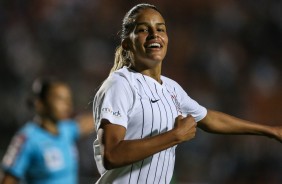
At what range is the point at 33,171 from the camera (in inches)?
199

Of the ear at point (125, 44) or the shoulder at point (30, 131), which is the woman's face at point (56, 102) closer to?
the shoulder at point (30, 131)

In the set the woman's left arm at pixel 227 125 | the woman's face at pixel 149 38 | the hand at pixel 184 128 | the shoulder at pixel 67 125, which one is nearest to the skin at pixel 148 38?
the woman's face at pixel 149 38

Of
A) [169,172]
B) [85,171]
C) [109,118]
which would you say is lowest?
[85,171]

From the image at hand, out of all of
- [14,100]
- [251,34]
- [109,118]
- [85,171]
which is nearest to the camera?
[109,118]

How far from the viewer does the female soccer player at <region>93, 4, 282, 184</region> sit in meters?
2.88

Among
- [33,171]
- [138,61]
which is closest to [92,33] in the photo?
[33,171]

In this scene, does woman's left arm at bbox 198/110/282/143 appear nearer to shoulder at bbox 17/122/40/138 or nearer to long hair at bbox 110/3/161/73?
long hair at bbox 110/3/161/73

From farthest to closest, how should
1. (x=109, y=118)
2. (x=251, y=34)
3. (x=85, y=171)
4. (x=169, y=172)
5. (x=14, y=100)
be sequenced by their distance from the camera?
(x=251, y=34), (x=14, y=100), (x=85, y=171), (x=169, y=172), (x=109, y=118)

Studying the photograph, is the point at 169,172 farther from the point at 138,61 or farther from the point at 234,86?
the point at 234,86

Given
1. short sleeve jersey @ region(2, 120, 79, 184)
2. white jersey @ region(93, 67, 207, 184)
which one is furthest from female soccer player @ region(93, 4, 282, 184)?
short sleeve jersey @ region(2, 120, 79, 184)

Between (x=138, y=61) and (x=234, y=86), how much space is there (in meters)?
6.84

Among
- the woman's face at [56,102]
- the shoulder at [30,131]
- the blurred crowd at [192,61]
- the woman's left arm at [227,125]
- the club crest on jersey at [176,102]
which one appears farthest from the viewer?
the blurred crowd at [192,61]

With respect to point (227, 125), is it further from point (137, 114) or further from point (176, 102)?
point (137, 114)

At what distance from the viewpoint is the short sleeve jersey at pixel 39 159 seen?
498 centimetres
